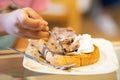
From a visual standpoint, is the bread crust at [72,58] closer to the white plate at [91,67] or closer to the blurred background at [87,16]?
the white plate at [91,67]

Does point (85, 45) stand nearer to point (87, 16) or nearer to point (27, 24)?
point (27, 24)

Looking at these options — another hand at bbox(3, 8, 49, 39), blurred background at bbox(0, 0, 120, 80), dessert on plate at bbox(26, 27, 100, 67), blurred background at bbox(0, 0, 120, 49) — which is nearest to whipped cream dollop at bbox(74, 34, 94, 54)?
dessert on plate at bbox(26, 27, 100, 67)

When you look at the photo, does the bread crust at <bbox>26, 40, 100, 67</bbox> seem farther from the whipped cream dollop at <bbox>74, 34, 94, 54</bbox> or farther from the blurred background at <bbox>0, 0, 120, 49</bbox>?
the blurred background at <bbox>0, 0, 120, 49</bbox>

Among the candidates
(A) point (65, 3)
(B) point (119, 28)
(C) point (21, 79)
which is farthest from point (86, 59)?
(B) point (119, 28)

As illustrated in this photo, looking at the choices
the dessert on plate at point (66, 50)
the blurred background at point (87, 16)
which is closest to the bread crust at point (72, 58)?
the dessert on plate at point (66, 50)

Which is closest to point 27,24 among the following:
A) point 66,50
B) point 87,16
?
point 66,50
